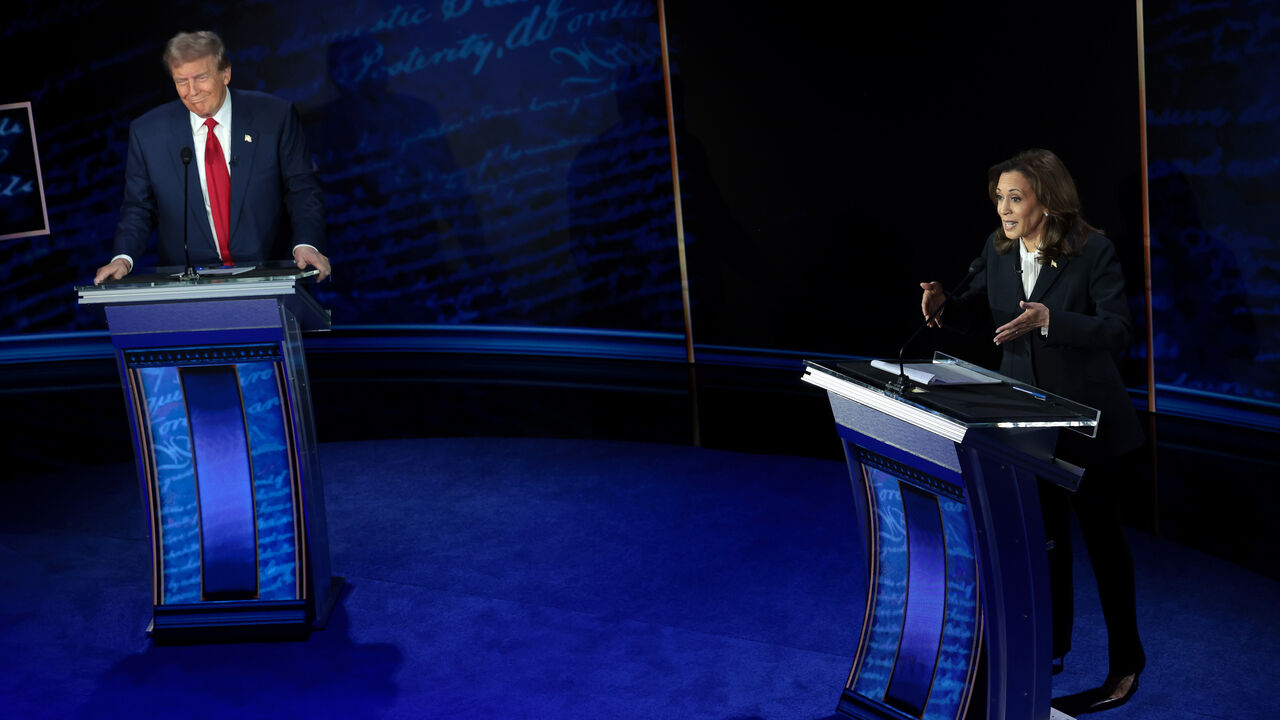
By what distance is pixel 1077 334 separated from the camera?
256 centimetres

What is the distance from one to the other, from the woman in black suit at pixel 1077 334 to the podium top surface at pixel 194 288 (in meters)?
1.62

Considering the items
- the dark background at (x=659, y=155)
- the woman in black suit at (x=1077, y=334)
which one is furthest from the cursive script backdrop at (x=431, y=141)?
the woman in black suit at (x=1077, y=334)

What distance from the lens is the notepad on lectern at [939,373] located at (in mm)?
2365

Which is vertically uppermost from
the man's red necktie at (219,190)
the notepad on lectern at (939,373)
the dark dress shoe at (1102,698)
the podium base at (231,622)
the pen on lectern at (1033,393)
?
the man's red necktie at (219,190)

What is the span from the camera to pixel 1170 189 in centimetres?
374

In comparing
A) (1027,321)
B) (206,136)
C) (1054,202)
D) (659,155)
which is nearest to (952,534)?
(1027,321)

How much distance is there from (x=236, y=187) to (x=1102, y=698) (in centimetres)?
273

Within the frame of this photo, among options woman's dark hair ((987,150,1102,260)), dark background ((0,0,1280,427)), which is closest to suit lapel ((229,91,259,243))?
dark background ((0,0,1280,427))

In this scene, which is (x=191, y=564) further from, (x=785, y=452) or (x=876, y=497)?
(x=785, y=452)

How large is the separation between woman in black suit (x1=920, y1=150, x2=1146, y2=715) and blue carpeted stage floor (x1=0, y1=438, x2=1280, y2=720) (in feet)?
1.04

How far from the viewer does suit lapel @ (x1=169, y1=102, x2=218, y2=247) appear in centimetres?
353

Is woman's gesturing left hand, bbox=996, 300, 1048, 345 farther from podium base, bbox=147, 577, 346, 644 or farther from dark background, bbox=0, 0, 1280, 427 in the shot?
podium base, bbox=147, 577, 346, 644

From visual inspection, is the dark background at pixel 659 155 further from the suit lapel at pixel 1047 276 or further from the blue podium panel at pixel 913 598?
the blue podium panel at pixel 913 598

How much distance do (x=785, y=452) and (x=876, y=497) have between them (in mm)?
2486
